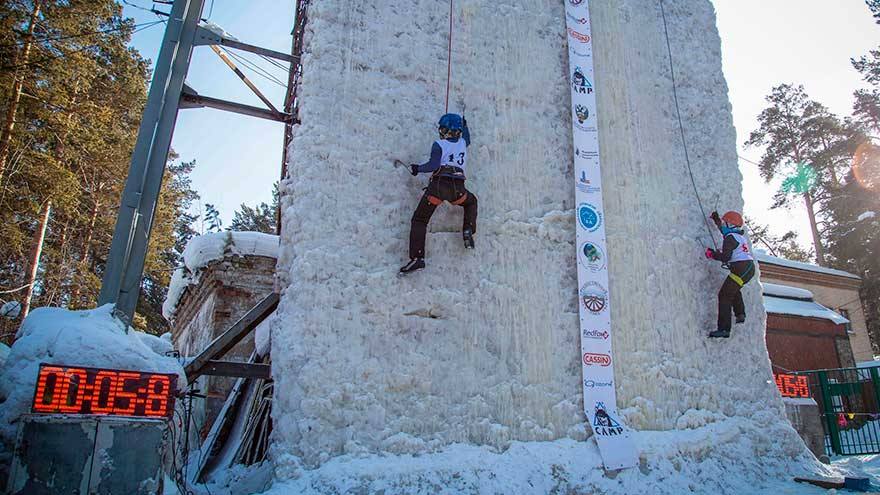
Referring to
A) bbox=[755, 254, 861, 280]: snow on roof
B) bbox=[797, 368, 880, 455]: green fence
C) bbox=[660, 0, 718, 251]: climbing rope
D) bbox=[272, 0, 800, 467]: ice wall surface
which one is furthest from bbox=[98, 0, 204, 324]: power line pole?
bbox=[755, 254, 861, 280]: snow on roof

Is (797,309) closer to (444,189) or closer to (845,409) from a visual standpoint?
(845,409)

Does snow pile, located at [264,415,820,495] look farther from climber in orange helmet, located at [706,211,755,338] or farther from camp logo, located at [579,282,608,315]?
camp logo, located at [579,282,608,315]

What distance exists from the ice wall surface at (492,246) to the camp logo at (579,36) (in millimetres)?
309

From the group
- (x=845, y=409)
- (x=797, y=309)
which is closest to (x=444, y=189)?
(x=845, y=409)

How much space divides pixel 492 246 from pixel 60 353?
397cm

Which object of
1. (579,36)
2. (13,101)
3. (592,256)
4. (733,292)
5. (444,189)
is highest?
(13,101)

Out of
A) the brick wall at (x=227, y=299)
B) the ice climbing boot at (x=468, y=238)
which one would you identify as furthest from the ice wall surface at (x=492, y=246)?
the brick wall at (x=227, y=299)

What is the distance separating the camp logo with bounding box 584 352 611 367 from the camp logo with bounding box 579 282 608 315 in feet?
1.51

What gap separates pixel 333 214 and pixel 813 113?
35.5 meters

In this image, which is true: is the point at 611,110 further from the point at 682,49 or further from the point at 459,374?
the point at 459,374

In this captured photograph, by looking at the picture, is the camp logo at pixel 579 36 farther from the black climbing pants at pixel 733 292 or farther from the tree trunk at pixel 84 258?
the tree trunk at pixel 84 258

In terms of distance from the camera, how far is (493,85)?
687cm

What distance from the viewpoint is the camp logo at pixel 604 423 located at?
6.02m

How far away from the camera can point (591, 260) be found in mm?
6633
